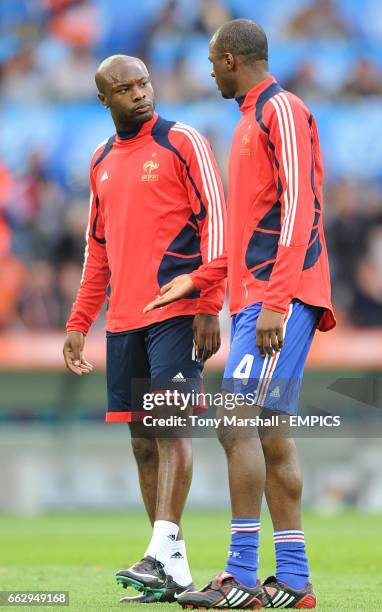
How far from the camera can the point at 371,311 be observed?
58.4 ft

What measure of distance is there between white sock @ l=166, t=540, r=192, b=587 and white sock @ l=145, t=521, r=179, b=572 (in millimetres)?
29

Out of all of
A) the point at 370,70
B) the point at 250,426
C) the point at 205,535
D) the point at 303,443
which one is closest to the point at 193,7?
the point at 370,70

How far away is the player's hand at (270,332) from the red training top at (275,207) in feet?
0.13

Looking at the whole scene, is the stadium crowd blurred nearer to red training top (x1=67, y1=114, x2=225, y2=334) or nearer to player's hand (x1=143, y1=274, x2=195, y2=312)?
red training top (x1=67, y1=114, x2=225, y2=334)

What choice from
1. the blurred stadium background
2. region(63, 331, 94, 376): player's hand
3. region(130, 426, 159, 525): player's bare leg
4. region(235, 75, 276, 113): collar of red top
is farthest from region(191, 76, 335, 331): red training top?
the blurred stadium background

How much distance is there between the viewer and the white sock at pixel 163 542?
639cm

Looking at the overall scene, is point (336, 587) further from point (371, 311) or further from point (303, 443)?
point (371, 311)

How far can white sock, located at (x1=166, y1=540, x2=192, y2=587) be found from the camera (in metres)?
6.44

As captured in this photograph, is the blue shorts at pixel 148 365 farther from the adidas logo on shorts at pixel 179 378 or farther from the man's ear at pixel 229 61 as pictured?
the man's ear at pixel 229 61

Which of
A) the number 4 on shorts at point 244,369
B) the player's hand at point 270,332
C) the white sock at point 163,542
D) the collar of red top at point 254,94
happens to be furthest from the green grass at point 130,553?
the collar of red top at point 254,94

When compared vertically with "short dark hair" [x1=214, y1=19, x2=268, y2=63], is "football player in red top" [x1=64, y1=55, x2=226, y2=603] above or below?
below

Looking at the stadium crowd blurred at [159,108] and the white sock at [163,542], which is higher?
the stadium crowd blurred at [159,108]

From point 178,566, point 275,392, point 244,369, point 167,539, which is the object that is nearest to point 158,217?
point 244,369

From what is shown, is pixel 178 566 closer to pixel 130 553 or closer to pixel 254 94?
pixel 254 94
